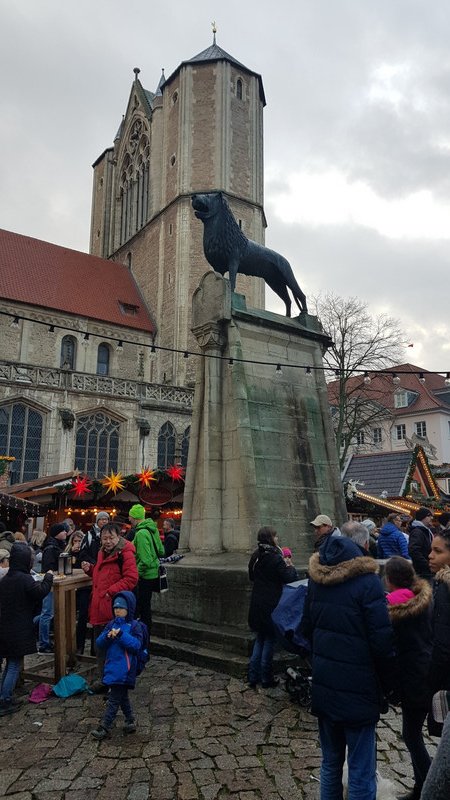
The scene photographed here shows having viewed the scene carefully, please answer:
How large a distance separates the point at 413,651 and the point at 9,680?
3896 mm

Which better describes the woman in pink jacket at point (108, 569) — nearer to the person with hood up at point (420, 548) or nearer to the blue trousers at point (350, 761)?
the blue trousers at point (350, 761)

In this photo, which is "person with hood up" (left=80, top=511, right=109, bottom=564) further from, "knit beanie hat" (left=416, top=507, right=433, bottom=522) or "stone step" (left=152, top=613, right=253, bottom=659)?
"knit beanie hat" (left=416, top=507, right=433, bottom=522)

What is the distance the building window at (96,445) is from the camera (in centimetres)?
2555

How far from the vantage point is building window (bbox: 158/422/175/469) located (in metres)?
27.4

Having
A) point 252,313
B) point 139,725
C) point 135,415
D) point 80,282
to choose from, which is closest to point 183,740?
point 139,725

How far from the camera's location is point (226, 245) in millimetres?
8383

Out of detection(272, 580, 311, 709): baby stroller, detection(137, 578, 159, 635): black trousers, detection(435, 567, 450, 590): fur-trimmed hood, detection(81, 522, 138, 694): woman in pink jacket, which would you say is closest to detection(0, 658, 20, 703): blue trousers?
detection(81, 522, 138, 694): woman in pink jacket

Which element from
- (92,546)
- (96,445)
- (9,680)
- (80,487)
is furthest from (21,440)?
(9,680)

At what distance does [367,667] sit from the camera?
287 cm

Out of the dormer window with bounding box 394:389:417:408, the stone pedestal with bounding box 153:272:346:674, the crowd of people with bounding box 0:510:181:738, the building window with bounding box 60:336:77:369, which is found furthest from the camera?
the dormer window with bounding box 394:389:417:408

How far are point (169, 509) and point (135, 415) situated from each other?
12.6m

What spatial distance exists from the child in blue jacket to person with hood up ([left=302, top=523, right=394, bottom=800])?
1912 mm

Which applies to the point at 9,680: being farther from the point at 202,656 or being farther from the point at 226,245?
the point at 226,245

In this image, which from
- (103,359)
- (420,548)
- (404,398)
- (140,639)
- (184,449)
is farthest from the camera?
(404,398)
